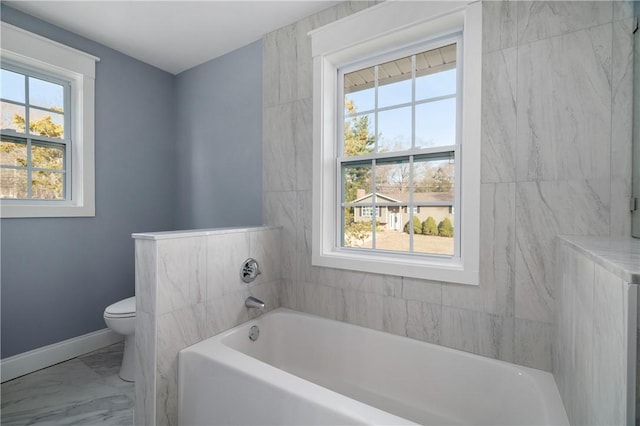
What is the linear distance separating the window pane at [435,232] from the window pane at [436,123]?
1.32 ft

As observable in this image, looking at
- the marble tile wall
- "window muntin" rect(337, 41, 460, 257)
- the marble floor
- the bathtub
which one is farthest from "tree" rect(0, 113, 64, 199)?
the marble tile wall

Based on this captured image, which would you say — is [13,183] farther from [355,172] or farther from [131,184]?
[355,172]

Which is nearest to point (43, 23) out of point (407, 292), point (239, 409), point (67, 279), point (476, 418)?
point (67, 279)

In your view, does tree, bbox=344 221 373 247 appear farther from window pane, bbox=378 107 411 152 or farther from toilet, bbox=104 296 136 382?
toilet, bbox=104 296 136 382

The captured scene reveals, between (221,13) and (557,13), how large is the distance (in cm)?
203

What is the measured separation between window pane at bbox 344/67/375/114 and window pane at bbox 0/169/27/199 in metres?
2.45

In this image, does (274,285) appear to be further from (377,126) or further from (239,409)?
(377,126)

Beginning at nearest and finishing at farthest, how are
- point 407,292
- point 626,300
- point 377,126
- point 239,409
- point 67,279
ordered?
1. point 626,300
2. point 239,409
3. point 407,292
4. point 377,126
5. point 67,279

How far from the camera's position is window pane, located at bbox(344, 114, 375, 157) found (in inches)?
81.3

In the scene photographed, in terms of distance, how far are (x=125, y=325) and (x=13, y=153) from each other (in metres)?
1.53

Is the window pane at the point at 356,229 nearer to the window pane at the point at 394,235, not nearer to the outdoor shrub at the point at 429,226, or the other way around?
the window pane at the point at 394,235

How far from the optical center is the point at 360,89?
83.5 inches

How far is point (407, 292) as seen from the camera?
1761 millimetres

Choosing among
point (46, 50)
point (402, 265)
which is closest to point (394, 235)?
point (402, 265)
